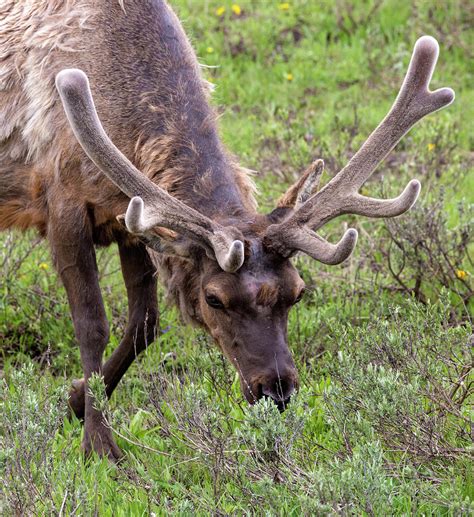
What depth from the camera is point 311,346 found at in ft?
20.5

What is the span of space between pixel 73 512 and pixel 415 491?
4.17ft

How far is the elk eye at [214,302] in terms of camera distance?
16.0 feet

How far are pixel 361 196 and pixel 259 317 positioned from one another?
2.42ft

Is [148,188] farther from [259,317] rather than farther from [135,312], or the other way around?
[135,312]

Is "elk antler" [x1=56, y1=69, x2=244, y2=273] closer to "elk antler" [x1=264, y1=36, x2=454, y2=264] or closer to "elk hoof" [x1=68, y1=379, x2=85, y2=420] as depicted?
"elk antler" [x1=264, y1=36, x2=454, y2=264]

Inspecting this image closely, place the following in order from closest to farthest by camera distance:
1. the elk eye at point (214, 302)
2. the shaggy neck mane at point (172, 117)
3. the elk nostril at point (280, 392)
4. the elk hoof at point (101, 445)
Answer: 1. the elk nostril at point (280, 392)
2. the elk eye at point (214, 302)
3. the shaggy neck mane at point (172, 117)
4. the elk hoof at point (101, 445)

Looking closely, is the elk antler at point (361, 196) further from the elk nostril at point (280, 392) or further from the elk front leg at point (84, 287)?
the elk front leg at point (84, 287)

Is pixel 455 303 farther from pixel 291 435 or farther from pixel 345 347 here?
pixel 291 435

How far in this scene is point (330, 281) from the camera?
7164 mm

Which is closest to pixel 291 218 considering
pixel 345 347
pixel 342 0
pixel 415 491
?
pixel 345 347

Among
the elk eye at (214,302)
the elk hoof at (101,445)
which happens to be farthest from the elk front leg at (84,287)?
the elk eye at (214,302)

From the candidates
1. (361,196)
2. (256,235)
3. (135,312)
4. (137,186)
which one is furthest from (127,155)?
(361,196)

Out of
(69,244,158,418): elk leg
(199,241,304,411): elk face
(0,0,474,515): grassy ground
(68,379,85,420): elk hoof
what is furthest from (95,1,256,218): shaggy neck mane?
(68,379,85,420): elk hoof

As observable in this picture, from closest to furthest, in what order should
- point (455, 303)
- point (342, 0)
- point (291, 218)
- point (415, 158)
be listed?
point (291, 218), point (455, 303), point (415, 158), point (342, 0)
